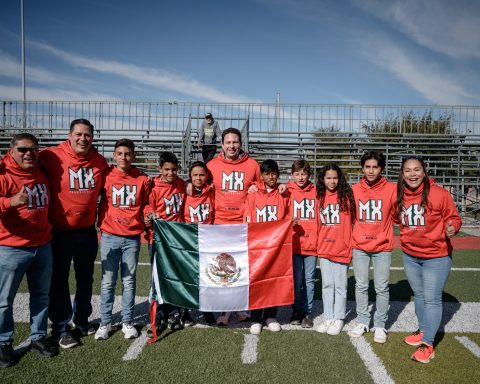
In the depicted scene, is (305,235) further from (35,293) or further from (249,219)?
(35,293)

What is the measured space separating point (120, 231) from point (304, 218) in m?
2.08

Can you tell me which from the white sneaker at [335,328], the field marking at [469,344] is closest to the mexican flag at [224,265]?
the white sneaker at [335,328]

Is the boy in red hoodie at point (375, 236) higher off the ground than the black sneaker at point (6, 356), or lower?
higher

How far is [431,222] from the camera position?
11.7 ft

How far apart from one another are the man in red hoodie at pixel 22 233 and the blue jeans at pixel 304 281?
262 centimetres

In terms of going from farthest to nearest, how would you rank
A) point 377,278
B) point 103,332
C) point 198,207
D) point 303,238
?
1. point 198,207
2. point 303,238
3. point 377,278
4. point 103,332

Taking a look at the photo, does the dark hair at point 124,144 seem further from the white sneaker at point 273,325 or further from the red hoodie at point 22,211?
the white sneaker at point 273,325

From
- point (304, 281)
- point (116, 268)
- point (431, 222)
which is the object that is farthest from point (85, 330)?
point (431, 222)

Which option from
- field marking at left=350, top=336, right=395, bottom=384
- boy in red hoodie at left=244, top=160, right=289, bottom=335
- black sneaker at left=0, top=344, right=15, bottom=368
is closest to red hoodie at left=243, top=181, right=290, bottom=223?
boy in red hoodie at left=244, top=160, right=289, bottom=335

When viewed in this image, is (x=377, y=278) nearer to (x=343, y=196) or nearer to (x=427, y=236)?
(x=427, y=236)

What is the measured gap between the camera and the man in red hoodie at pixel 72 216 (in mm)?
3631

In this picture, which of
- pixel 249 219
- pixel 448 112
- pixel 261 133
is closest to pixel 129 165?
pixel 249 219

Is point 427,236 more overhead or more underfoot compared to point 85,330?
more overhead

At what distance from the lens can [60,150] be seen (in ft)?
12.3
